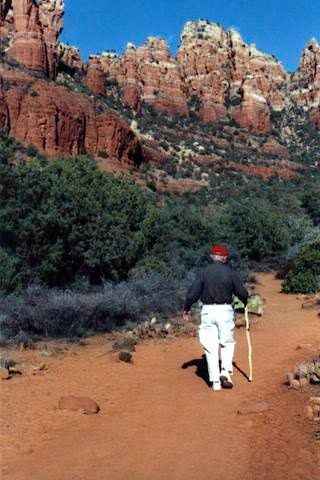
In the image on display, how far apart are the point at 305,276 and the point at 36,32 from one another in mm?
53634

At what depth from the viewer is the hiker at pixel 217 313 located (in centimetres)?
681

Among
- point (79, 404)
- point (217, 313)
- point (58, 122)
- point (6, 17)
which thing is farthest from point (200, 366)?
point (6, 17)

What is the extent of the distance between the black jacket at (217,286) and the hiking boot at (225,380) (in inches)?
41.5

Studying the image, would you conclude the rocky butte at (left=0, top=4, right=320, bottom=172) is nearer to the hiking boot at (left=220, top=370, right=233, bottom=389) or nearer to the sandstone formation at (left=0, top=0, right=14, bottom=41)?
the sandstone formation at (left=0, top=0, right=14, bottom=41)

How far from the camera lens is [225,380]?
22.8 feet

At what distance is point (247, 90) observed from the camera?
84500 millimetres

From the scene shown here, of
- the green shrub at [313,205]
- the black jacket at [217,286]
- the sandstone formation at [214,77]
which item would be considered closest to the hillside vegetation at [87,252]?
the black jacket at [217,286]

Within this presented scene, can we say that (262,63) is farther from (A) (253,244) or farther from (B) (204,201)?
(A) (253,244)

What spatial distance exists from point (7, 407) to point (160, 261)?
31.5ft

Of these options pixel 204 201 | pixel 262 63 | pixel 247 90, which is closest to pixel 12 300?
pixel 204 201

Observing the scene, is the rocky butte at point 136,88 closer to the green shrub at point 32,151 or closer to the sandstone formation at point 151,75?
the sandstone formation at point 151,75

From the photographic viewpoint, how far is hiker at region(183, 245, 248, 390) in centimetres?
681

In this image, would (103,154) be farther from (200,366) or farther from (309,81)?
(309,81)

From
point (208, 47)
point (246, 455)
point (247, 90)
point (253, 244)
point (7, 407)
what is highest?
point (208, 47)
